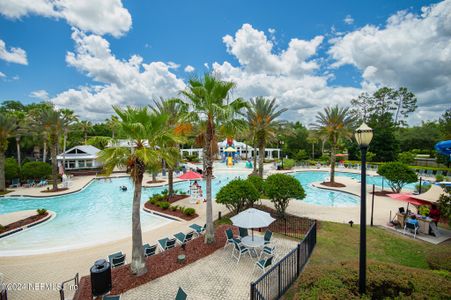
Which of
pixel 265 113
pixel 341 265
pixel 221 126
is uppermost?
pixel 265 113

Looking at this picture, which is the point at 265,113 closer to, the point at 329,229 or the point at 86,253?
the point at 329,229

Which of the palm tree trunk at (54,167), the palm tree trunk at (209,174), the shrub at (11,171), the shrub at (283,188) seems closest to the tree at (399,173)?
the shrub at (283,188)

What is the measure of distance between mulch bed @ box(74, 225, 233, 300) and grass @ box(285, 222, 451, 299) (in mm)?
4155

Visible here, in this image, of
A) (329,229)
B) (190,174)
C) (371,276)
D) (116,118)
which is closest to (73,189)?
(190,174)

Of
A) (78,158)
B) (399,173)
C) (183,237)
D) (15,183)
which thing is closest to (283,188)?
Answer: (183,237)

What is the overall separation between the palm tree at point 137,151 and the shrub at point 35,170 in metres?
29.3

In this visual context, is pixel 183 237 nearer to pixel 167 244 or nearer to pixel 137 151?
pixel 167 244

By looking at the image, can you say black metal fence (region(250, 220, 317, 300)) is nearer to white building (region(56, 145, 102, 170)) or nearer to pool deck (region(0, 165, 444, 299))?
pool deck (region(0, 165, 444, 299))

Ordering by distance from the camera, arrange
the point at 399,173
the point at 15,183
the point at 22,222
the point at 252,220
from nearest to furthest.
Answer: the point at 252,220, the point at 22,222, the point at 399,173, the point at 15,183

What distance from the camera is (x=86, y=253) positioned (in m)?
10.5

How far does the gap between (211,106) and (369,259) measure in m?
8.76

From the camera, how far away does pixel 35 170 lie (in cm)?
2820

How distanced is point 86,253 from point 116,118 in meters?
7.44

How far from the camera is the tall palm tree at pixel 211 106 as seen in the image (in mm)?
9422
